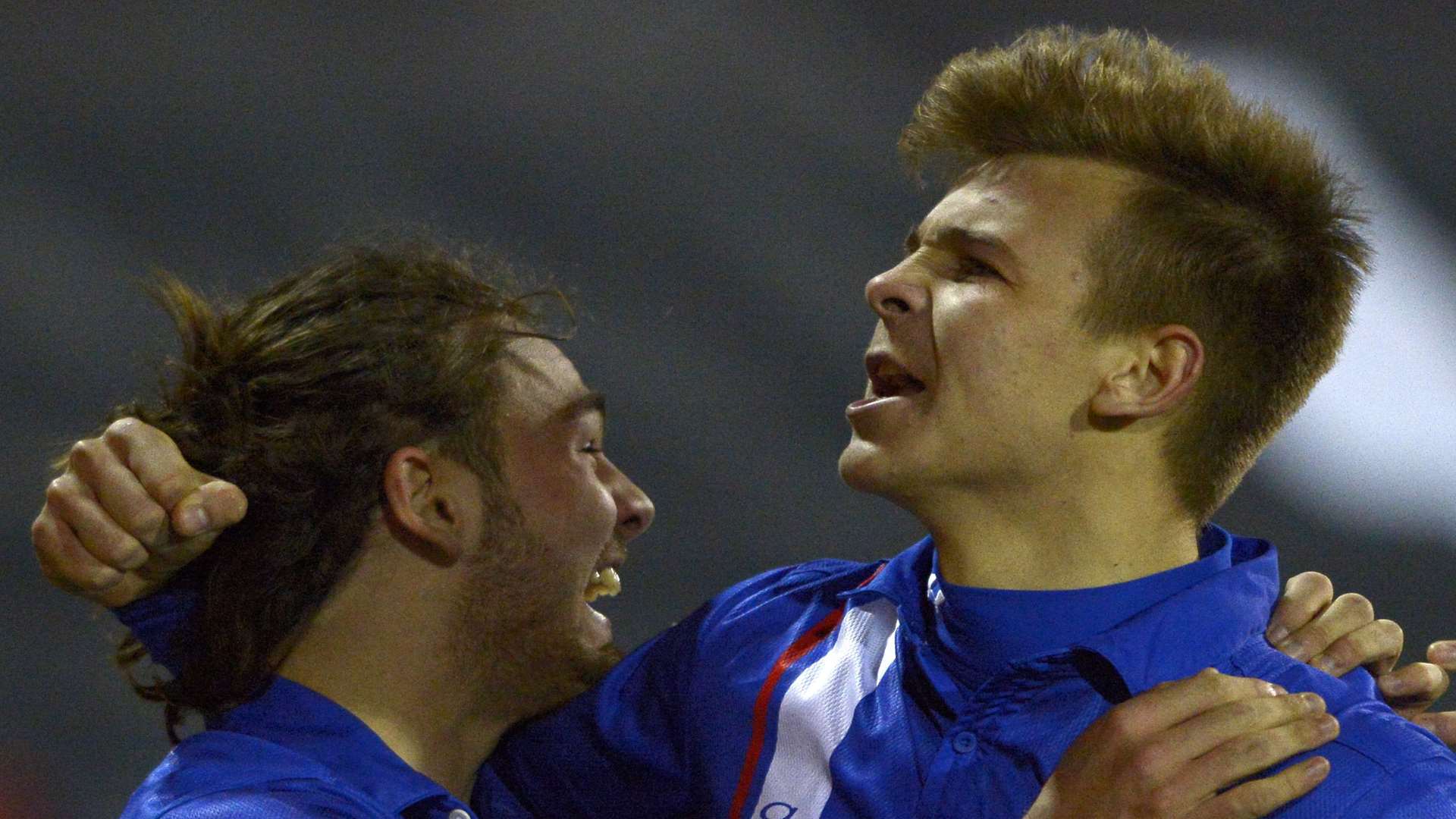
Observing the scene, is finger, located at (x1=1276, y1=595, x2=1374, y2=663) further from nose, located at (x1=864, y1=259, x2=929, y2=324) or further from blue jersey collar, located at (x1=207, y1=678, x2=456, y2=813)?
blue jersey collar, located at (x1=207, y1=678, x2=456, y2=813)

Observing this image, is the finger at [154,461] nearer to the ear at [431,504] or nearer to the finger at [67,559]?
the finger at [67,559]

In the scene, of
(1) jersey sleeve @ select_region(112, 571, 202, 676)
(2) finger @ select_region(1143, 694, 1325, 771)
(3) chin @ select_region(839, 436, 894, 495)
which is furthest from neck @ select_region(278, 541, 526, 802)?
(2) finger @ select_region(1143, 694, 1325, 771)

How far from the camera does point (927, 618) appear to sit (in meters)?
1.85

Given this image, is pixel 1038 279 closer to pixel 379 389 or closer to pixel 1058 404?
pixel 1058 404

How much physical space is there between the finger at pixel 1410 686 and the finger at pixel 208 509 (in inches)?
51.1

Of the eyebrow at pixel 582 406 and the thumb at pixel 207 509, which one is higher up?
the eyebrow at pixel 582 406

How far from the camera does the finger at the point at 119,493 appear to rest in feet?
5.21

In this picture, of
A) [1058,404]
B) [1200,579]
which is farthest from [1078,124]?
[1200,579]

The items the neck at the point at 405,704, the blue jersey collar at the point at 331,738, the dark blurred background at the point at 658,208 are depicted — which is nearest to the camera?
the blue jersey collar at the point at 331,738

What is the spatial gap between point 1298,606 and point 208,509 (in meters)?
1.20

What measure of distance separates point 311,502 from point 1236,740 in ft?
3.43

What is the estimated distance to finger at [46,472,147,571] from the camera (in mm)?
1593

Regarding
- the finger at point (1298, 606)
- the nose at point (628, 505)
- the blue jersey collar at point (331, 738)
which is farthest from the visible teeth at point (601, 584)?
the finger at point (1298, 606)

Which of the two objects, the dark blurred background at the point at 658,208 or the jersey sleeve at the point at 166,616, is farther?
the dark blurred background at the point at 658,208
